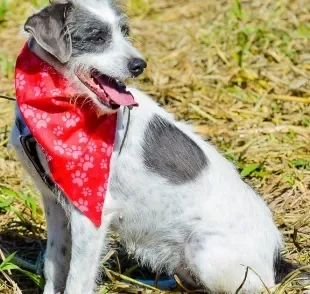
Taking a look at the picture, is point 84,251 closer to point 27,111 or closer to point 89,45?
point 27,111

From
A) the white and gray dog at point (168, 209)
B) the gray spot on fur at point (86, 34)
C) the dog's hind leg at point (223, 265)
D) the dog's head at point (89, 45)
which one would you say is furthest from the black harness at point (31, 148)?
the dog's hind leg at point (223, 265)

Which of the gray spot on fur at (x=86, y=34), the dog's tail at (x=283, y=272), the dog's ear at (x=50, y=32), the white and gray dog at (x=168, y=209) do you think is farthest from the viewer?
the dog's tail at (x=283, y=272)

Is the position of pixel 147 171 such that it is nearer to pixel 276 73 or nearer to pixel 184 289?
pixel 184 289

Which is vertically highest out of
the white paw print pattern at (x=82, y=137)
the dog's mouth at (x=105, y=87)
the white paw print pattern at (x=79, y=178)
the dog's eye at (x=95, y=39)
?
the dog's eye at (x=95, y=39)

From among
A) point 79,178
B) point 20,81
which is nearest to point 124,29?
point 20,81

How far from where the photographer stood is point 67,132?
479 centimetres

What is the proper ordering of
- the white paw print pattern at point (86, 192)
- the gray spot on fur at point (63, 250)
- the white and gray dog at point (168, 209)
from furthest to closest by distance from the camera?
the gray spot on fur at point (63, 250)
the white and gray dog at point (168, 209)
the white paw print pattern at point (86, 192)

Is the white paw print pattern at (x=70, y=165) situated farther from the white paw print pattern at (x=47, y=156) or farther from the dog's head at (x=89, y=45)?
the dog's head at (x=89, y=45)

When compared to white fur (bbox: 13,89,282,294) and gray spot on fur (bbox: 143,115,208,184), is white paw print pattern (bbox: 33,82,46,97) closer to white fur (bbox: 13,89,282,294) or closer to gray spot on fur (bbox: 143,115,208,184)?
white fur (bbox: 13,89,282,294)

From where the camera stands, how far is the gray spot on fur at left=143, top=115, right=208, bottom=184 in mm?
5008

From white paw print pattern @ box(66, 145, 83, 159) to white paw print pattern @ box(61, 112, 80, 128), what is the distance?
0.13 m

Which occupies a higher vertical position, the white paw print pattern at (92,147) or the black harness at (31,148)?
the white paw print pattern at (92,147)

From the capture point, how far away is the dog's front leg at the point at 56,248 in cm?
→ 526

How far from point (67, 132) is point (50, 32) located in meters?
0.59
